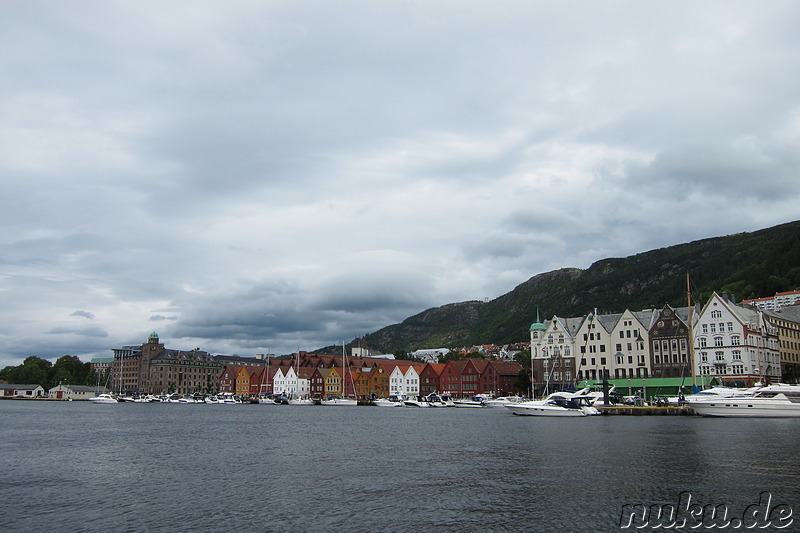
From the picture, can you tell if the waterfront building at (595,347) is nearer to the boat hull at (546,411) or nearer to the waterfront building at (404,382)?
the boat hull at (546,411)

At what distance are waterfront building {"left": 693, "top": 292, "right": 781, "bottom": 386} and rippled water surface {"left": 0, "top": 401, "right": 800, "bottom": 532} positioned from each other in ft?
194

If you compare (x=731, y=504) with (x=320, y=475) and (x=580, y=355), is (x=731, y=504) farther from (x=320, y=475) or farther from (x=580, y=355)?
(x=580, y=355)

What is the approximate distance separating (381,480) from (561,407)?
221 ft

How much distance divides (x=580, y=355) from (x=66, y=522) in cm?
12883

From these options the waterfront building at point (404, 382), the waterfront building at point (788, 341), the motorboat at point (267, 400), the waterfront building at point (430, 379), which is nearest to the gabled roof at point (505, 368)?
the waterfront building at point (430, 379)

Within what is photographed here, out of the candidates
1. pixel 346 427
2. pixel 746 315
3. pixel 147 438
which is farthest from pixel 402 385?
pixel 147 438

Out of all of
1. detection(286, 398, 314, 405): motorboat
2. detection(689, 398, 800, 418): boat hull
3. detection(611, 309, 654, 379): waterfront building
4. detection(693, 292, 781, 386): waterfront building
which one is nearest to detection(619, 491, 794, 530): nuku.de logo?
detection(689, 398, 800, 418): boat hull

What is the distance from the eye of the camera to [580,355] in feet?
470

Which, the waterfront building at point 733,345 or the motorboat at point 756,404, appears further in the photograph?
the waterfront building at point 733,345

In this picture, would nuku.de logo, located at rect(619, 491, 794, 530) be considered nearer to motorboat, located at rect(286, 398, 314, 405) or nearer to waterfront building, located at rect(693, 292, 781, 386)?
waterfront building, located at rect(693, 292, 781, 386)

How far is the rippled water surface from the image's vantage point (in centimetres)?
2686

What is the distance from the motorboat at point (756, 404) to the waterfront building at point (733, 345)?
896 inches

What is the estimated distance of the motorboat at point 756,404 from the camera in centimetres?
8575

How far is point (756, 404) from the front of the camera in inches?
3433
